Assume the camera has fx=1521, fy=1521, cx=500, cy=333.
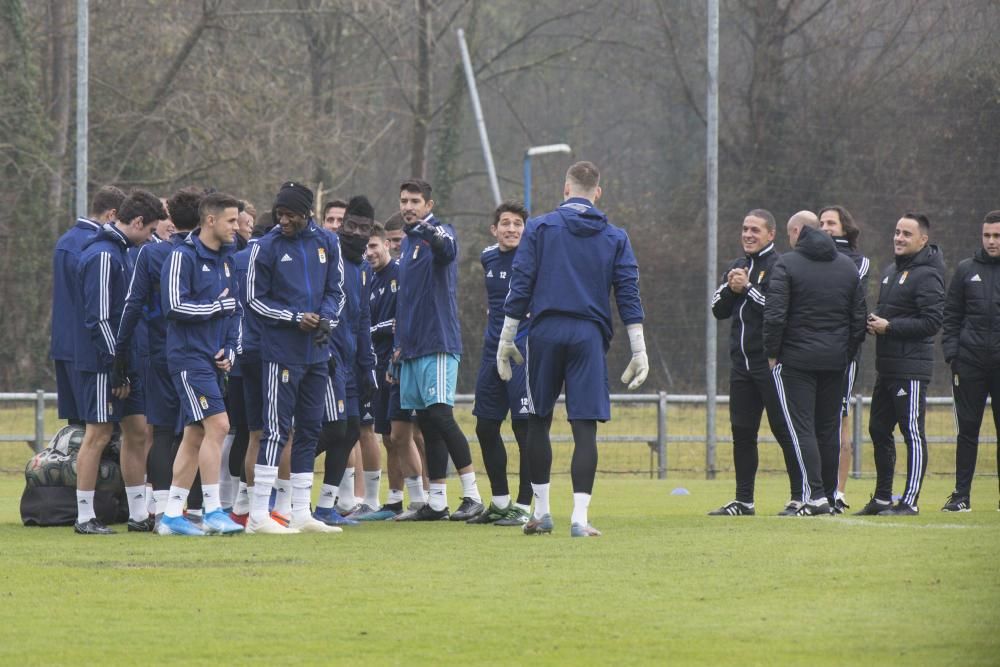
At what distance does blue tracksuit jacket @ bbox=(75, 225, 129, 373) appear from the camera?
970cm

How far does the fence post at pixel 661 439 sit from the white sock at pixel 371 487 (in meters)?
7.08

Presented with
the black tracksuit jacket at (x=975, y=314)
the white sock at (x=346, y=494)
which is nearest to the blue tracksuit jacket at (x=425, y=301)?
the white sock at (x=346, y=494)

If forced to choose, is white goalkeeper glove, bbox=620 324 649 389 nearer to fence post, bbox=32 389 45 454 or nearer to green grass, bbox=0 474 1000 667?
green grass, bbox=0 474 1000 667

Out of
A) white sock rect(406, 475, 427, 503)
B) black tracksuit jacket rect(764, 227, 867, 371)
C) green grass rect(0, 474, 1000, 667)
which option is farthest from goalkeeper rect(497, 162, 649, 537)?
white sock rect(406, 475, 427, 503)

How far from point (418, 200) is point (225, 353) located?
1.65 meters

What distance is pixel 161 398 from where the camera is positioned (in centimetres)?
979

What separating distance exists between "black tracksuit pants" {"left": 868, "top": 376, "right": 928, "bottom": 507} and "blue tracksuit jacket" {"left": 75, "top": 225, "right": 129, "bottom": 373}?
5.43 metres

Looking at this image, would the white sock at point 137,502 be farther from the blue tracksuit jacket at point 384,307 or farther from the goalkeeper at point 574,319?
the goalkeeper at point 574,319

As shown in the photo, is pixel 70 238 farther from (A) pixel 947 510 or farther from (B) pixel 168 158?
(B) pixel 168 158

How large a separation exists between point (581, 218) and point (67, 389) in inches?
154

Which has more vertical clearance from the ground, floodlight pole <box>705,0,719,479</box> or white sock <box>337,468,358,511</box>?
floodlight pole <box>705,0,719,479</box>

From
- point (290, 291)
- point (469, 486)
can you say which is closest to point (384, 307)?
point (469, 486)

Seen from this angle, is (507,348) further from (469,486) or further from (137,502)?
(137,502)

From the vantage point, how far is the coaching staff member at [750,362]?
1100 centimetres
